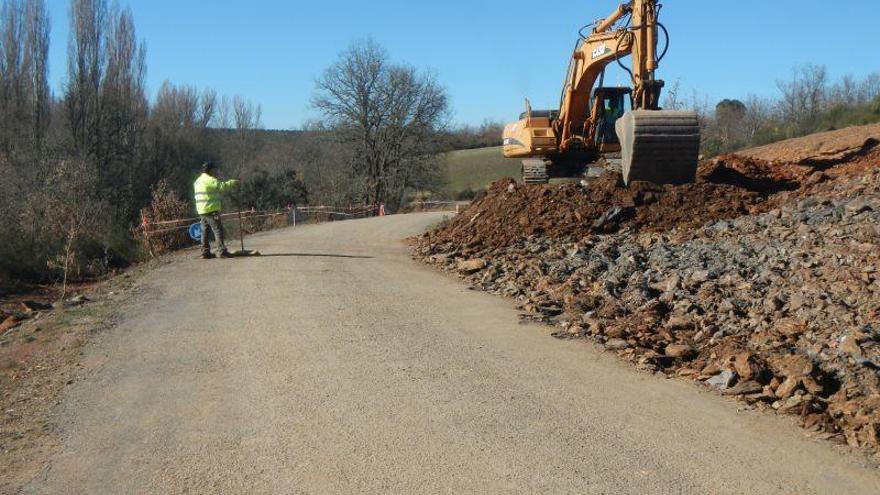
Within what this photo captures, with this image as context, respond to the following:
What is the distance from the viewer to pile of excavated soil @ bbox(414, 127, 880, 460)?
6.60 meters

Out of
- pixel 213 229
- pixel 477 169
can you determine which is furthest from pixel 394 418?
pixel 477 169

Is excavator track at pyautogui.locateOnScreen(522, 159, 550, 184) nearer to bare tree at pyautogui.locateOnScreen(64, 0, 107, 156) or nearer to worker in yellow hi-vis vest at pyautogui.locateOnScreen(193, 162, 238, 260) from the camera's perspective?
worker in yellow hi-vis vest at pyautogui.locateOnScreen(193, 162, 238, 260)

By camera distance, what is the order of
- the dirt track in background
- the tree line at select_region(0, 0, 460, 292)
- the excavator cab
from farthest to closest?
1. the tree line at select_region(0, 0, 460, 292)
2. the excavator cab
3. the dirt track in background

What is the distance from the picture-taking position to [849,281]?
8086 mm

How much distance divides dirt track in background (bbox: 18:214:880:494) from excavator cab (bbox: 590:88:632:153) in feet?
33.2

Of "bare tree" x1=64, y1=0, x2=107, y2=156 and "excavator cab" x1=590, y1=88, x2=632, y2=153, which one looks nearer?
"excavator cab" x1=590, y1=88, x2=632, y2=153

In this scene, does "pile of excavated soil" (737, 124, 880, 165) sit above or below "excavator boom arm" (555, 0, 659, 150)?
below

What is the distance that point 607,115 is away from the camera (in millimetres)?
19359

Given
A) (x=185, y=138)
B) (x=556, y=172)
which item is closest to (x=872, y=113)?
(x=556, y=172)

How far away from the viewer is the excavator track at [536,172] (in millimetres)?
19844

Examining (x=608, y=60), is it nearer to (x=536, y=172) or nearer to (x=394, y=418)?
(x=536, y=172)

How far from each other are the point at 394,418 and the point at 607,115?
14508mm

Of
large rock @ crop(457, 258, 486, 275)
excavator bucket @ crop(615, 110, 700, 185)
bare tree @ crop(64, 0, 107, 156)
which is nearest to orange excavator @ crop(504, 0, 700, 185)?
excavator bucket @ crop(615, 110, 700, 185)

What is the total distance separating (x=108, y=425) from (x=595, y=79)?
48.2 feet
